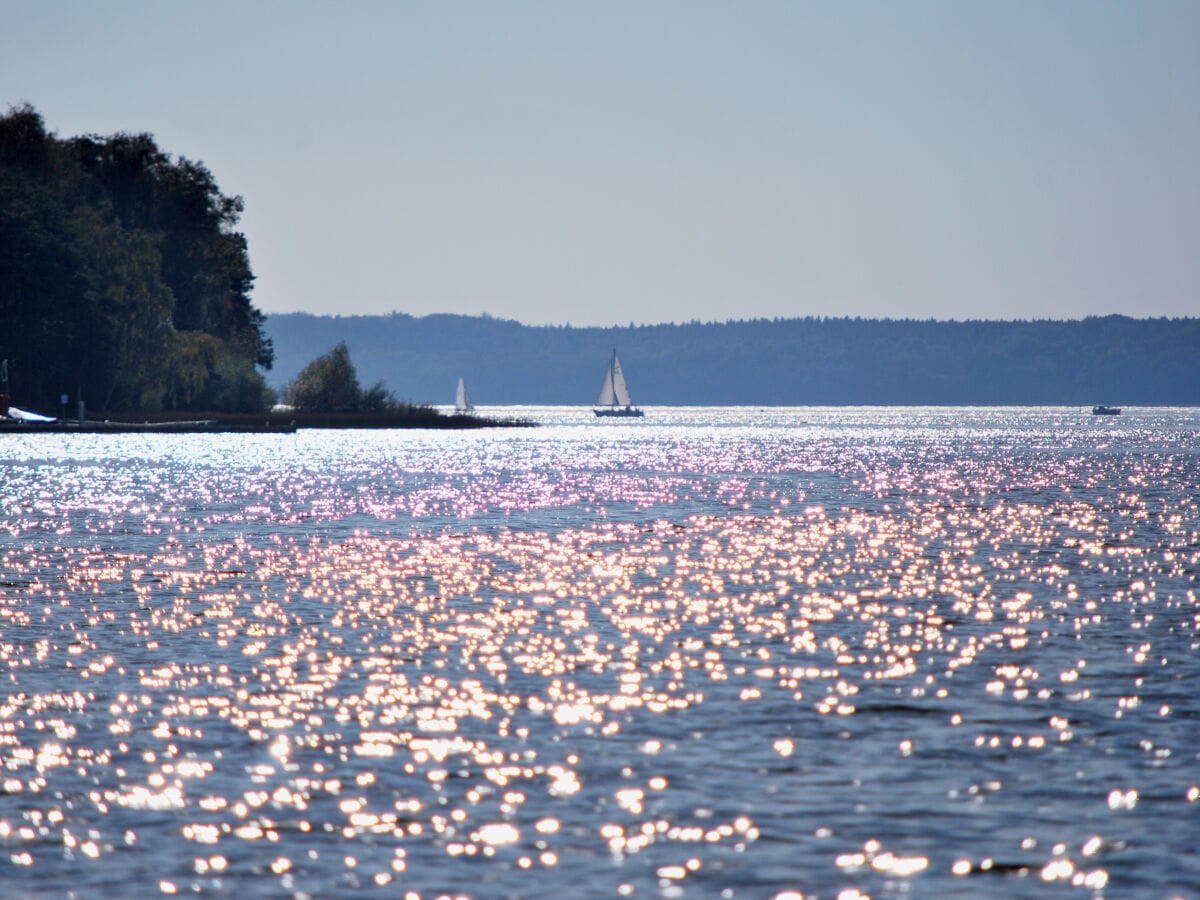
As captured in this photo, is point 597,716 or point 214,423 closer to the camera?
point 597,716

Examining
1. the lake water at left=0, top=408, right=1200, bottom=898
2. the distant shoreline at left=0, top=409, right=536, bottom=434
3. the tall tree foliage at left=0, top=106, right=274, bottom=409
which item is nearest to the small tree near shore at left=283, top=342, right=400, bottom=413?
the distant shoreline at left=0, top=409, right=536, bottom=434

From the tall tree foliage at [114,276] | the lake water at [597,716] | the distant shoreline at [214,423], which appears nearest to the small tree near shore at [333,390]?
the distant shoreline at [214,423]

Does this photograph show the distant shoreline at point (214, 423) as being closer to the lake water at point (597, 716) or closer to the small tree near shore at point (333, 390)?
the small tree near shore at point (333, 390)

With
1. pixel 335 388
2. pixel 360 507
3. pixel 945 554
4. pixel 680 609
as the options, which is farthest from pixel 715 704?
pixel 335 388

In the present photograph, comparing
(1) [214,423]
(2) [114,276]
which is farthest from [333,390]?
(2) [114,276]

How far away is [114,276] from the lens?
420 ft

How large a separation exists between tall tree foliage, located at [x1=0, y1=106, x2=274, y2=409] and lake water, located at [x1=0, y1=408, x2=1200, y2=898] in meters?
82.2

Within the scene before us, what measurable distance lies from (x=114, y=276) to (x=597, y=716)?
11696 centimetres

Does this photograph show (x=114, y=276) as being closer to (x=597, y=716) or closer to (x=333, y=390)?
(x=333, y=390)

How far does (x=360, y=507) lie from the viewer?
66250 mm

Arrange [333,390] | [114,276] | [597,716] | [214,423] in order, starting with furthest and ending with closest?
[333,390]
[214,423]
[114,276]
[597,716]

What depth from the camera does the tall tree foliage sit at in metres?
126

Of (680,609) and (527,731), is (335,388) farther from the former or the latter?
(527,731)

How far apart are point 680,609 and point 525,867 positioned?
18.3m
